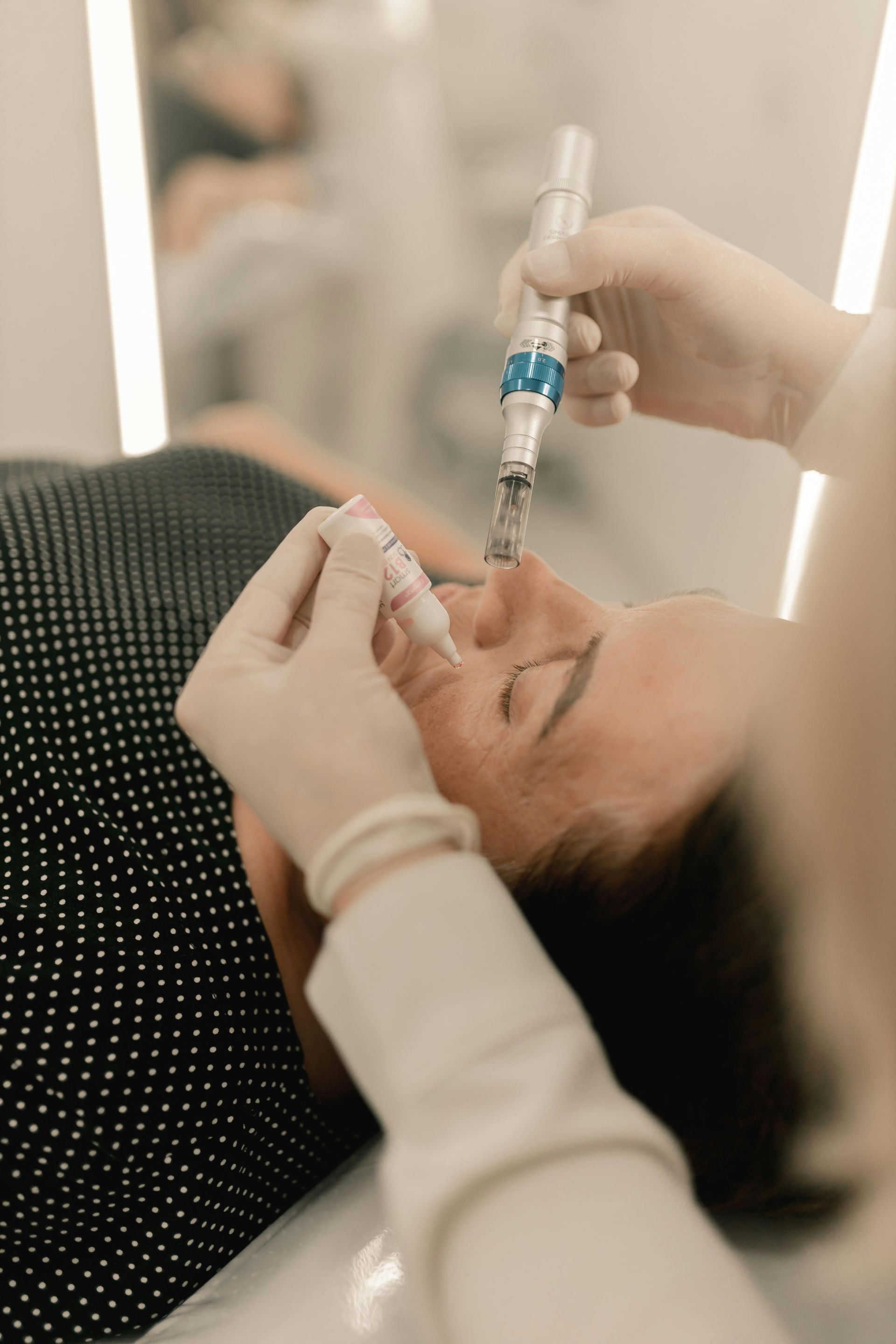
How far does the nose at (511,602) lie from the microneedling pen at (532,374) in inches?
0.5

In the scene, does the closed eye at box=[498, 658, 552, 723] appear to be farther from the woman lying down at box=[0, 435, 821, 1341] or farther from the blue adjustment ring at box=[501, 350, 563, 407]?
the blue adjustment ring at box=[501, 350, 563, 407]

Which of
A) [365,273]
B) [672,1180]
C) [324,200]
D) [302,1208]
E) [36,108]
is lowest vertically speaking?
[302,1208]

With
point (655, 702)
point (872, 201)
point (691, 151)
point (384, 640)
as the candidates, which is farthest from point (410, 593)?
point (691, 151)

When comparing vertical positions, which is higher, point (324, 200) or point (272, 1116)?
point (324, 200)

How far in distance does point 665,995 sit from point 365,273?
135 cm

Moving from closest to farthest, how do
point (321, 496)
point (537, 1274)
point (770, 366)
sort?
1. point (537, 1274)
2. point (770, 366)
3. point (321, 496)

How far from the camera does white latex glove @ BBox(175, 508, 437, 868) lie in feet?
1.49

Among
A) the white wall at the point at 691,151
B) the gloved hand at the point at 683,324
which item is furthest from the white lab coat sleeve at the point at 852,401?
the white wall at the point at 691,151

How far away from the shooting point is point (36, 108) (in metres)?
1.42

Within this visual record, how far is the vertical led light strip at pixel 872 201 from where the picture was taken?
82 centimetres

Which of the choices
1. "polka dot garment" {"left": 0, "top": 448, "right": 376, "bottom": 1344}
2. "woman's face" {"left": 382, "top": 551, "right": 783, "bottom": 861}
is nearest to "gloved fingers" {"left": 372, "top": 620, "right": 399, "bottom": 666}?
"woman's face" {"left": 382, "top": 551, "right": 783, "bottom": 861}

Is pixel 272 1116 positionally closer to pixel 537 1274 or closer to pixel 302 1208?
pixel 302 1208

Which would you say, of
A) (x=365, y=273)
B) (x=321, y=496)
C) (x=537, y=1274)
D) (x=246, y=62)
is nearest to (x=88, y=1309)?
(x=537, y=1274)

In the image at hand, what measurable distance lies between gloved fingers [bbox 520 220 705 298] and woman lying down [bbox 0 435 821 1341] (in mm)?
204
